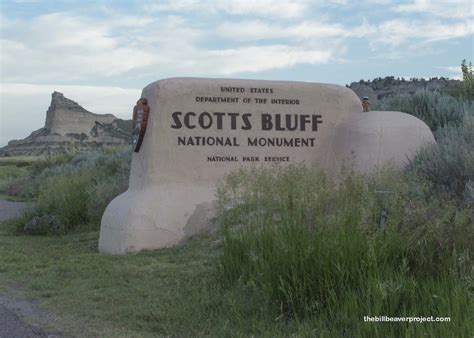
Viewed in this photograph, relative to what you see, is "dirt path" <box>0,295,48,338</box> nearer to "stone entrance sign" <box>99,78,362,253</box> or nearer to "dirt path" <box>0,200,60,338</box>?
"dirt path" <box>0,200,60,338</box>

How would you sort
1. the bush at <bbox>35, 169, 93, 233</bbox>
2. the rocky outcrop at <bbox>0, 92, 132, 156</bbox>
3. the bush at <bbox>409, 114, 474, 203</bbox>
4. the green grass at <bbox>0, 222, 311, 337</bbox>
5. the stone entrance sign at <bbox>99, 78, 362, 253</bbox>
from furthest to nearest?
the rocky outcrop at <bbox>0, 92, 132, 156</bbox> < the bush at <bbox>35, 169, 93, 233</bbox> < the stone entrance sign at <bbox>99, 78, 362, 253</bbox> < the bush at <bbox>409, 114, 474, 203</bbox> < the green grass at <bbox>0, 222, 311, 337</bbox>

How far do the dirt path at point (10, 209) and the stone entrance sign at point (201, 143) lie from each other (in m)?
6.59

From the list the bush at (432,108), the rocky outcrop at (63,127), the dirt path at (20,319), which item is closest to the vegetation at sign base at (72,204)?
the dirt path at (20,319)

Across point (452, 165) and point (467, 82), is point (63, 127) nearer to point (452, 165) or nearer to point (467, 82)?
point (467, 82)

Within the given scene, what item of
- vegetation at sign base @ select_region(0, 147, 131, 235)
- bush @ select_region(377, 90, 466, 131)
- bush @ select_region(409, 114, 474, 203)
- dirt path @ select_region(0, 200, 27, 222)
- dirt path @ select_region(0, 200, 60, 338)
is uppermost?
bush @ select_region(377, 90, 466, 131)

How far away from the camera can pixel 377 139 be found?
10.2 metres

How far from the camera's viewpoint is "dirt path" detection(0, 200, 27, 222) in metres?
15.7

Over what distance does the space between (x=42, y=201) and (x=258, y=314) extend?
9.41m

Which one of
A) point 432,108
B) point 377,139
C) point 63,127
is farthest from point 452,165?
point 63,127

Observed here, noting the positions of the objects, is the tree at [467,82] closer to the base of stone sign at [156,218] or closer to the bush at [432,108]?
the bush at [432,108]

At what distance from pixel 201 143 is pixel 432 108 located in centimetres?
599

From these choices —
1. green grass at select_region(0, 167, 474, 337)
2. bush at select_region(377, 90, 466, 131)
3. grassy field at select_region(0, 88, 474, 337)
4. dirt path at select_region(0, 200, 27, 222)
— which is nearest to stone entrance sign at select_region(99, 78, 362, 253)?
grassy field at select_region(0, 88, 474, 337)

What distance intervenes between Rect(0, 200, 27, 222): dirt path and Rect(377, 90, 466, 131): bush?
918 centimetres

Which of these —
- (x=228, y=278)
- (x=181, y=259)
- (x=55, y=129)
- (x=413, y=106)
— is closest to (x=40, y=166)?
(x=413, y=106)
